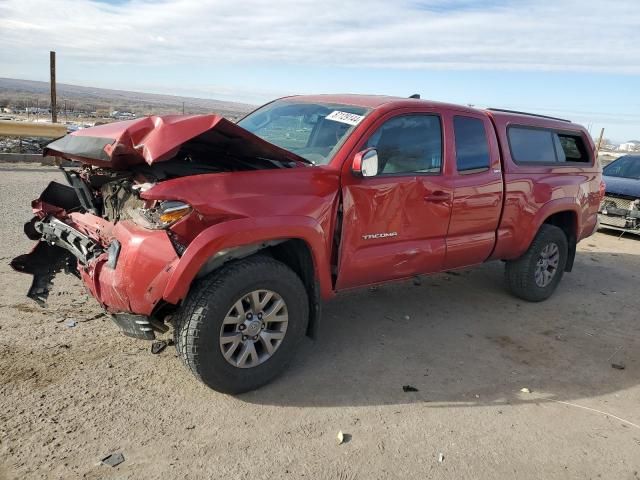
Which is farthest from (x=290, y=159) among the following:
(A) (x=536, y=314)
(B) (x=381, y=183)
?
(A) (x=536, y=314)

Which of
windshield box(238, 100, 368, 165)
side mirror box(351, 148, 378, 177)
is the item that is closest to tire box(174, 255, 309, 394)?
side mirror box(351, 148, 378, 177)

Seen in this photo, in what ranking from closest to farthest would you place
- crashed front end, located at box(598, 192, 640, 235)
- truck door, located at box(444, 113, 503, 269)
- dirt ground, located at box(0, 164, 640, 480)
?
dirt ground, located at box(0, 164, 640, 480) → truck door, located at box(444, 113, 503, 269) → crashed front end, located at box(598, 192, 640, 235)

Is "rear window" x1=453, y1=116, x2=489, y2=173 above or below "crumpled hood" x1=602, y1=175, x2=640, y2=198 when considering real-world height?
above

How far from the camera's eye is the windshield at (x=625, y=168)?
10.9m

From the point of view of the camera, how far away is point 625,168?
1120cm

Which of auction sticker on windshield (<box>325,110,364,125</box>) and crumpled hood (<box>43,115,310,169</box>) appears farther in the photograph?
auction sticker on windshield (<box>325,110,364,125</box>)

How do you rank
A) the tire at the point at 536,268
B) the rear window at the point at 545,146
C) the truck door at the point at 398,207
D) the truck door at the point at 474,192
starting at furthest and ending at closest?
the tire at the point at 536,268 < the rear window at the point at 545,146 < the truck door at the point at 474,192 < the truck door at the point at 398,207

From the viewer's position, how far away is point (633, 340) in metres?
5.08

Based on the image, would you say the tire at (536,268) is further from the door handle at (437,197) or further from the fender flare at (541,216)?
the door handle at (437,197)

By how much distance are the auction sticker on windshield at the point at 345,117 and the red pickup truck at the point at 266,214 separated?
25mm

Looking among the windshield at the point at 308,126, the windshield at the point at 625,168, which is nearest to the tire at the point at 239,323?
the windshield at the point at 308,126

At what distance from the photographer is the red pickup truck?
3.17m

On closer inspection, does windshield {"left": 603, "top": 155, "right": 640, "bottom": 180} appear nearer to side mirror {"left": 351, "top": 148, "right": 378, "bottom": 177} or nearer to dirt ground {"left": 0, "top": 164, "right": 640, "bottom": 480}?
dirt ground {"left": 0, "top": 164, "right": 640, "bottom": 480}

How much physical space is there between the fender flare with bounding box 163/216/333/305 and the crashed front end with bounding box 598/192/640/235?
25.6 feet
